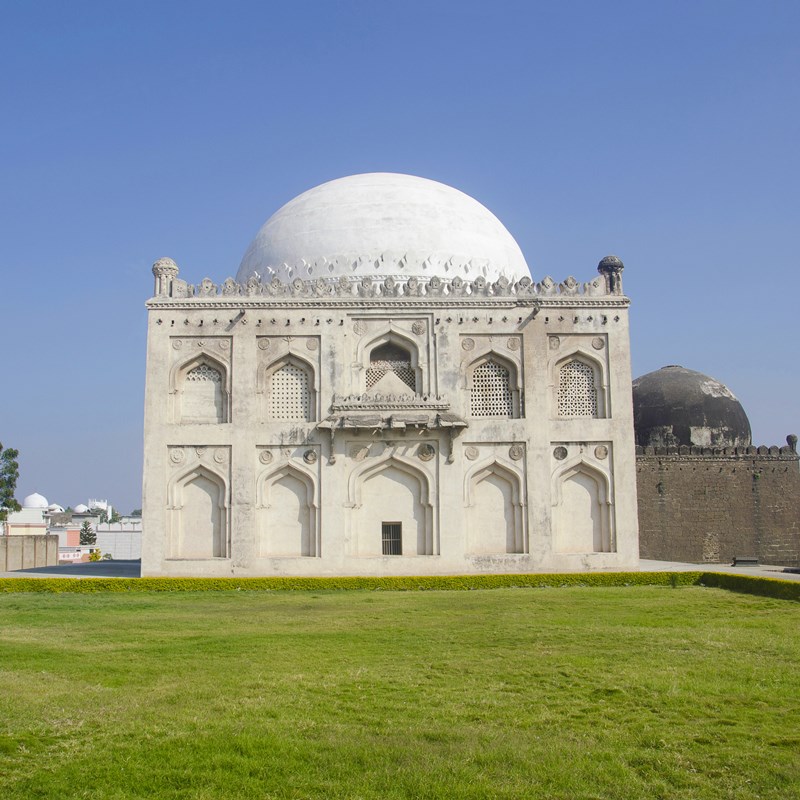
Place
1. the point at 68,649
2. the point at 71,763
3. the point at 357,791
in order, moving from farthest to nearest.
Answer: the point at 68,649, the point at 71,763, the point at 357,791

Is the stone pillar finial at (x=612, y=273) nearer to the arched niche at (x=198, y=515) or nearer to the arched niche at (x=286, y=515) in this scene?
the arched niche at (x=286, y=515)

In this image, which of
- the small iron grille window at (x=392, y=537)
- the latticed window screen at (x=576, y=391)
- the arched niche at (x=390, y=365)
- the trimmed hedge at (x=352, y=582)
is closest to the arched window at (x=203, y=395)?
the arched niche at (x=390, y=365)

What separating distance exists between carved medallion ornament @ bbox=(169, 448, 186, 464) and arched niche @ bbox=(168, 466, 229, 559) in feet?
1.37

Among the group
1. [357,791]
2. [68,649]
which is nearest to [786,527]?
[68,649]

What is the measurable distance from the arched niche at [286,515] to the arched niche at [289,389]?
1.52 metres

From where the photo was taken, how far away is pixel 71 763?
263 inches

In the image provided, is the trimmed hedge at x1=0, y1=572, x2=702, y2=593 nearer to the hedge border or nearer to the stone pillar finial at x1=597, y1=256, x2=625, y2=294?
the hedge border

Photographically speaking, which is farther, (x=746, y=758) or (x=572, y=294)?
(x=572, y=294)

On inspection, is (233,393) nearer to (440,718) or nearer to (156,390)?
(156,390)

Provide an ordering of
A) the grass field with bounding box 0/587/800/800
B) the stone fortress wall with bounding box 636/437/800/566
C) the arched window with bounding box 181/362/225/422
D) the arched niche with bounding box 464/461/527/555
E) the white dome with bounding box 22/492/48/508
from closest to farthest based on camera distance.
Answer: the grass field with bounding box 0/587/800/800, the arched niche with bounding box 464/461/527/555, the arched window with bounding box 181/362/225/422, the stone fortress wall with bounding box 636/437/800/566, the white dome with bounding box 22/492/48/508

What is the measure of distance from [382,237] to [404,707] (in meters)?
20.8

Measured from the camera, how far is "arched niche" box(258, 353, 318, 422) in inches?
974

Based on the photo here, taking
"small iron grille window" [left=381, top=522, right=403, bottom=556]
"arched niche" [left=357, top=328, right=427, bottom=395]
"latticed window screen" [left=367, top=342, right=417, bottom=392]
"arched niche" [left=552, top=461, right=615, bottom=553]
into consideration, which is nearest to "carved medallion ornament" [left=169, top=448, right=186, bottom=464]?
"arched niche" [left=357, top=328, right=427, bottom=395]

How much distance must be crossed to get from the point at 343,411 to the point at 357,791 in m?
18.4
